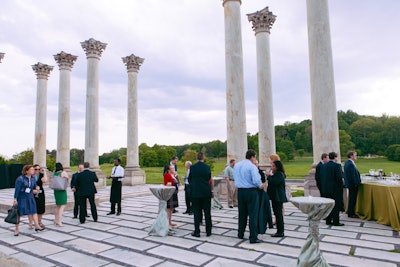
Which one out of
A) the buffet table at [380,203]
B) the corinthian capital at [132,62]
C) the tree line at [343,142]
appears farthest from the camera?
the tree line at [343,142]

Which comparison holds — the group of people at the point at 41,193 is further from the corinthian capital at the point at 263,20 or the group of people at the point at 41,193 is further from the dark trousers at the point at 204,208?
the corinthian capital at the point at 263,20

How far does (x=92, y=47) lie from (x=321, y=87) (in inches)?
720

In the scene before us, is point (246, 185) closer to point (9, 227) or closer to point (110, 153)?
point (9, 227)

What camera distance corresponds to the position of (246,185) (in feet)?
21.7

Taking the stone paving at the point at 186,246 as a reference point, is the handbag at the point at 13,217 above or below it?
above

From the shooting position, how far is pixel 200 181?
714cm

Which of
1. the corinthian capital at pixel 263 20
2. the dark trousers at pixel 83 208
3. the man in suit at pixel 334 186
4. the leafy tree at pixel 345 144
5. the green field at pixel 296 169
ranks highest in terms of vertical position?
the corinthian capital at pixel 263 20

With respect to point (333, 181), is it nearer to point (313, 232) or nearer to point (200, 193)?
point (313, 232)

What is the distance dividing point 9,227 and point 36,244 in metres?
3.02

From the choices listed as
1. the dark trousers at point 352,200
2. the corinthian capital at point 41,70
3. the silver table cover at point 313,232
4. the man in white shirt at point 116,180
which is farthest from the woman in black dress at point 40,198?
the corinthian capital at point 41,70

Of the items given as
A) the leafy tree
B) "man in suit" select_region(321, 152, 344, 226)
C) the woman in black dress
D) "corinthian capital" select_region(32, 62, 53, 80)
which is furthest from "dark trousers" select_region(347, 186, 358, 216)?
the leafy tree

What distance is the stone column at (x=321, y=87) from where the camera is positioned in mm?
11047

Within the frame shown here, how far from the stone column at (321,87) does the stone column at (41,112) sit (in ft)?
78.4

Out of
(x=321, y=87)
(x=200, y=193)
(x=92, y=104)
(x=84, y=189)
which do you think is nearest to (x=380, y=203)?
(x=321, y=87)
